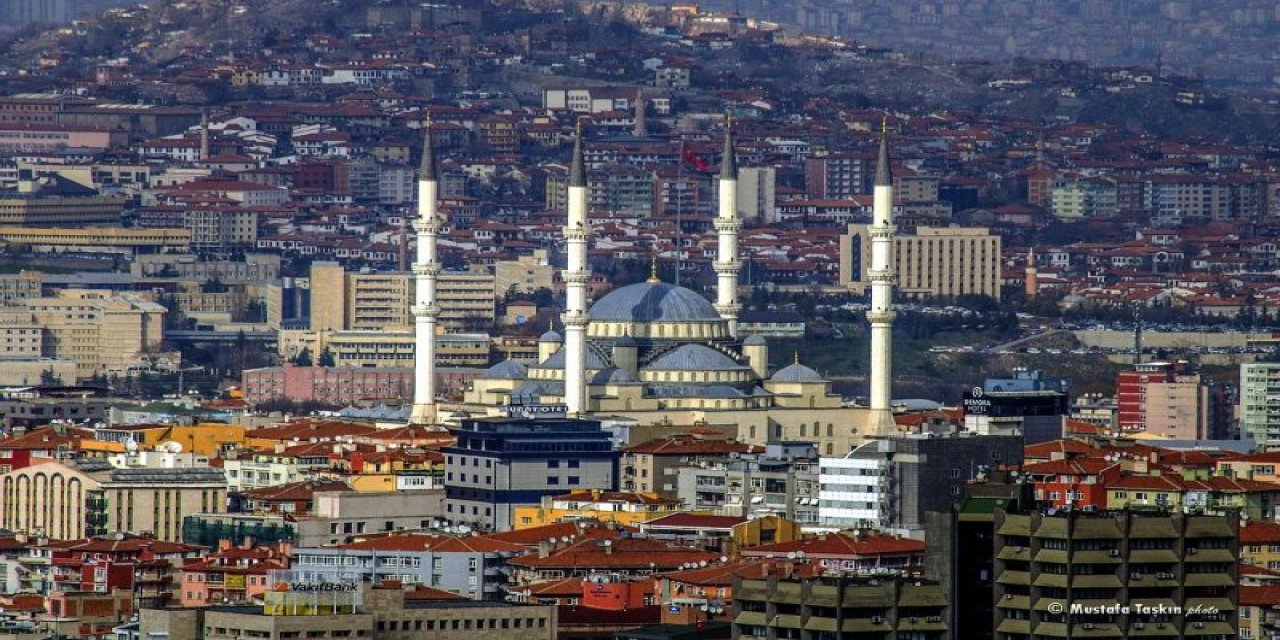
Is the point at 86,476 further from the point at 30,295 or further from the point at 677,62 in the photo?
the point at 677,62

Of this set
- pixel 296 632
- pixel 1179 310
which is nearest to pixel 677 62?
pixel 1179 310

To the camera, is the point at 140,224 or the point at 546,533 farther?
the point at 140,224

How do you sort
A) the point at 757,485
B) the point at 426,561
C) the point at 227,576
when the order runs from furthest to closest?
the point at 757,485 < the point at 426,561 < the point at 227,576

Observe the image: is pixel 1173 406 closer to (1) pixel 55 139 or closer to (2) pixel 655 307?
(2) pixel 655 307

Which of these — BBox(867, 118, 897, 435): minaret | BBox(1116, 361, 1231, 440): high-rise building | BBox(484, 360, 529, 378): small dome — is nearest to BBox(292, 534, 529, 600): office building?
BBox(867, 118, 897, 435): minaret

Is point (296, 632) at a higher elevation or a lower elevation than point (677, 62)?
lower

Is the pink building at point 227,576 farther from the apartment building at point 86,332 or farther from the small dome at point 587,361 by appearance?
the apartment building at point 86,332

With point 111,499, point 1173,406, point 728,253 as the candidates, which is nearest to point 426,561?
point 111,499

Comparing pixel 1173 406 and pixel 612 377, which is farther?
pixel 1173 406
